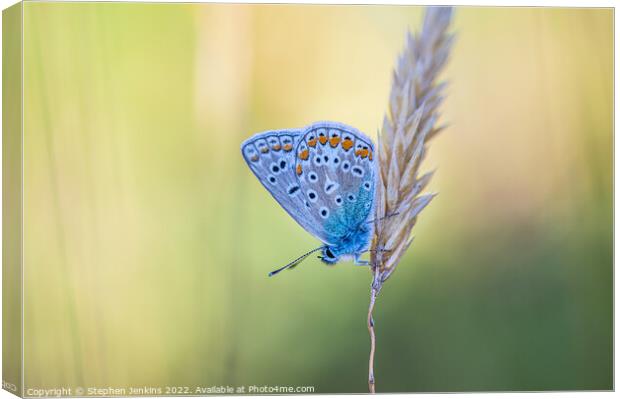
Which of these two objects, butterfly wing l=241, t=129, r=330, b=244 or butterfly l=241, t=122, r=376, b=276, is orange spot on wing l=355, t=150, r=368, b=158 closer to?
butterfly l=241, t=122, r=376, b=276

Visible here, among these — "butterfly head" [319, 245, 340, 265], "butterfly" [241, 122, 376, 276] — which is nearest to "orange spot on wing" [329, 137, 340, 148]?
"butterfly" [241, 122, 376, 276]

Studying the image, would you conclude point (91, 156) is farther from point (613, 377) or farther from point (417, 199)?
point (613, 377)

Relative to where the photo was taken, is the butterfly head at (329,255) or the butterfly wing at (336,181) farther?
the butterfly head at (329,255)

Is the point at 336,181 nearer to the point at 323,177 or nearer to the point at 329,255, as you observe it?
the point at 323,177

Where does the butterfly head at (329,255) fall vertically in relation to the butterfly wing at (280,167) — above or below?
below

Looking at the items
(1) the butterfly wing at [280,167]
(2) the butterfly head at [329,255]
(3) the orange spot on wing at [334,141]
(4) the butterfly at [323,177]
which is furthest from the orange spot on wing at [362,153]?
(2) the butterfly head at [329,255]

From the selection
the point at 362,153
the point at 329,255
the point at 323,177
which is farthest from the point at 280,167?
the point at 329,255

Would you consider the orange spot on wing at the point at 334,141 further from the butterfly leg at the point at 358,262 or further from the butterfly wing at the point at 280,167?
the butterfly leg at the point at 358,262

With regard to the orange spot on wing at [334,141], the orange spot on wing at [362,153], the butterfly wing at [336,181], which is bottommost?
the butterfly wing at [336,181]
